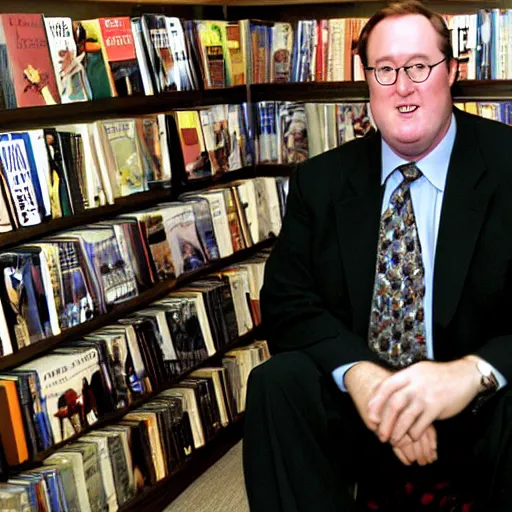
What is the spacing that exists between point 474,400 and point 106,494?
4.11ft

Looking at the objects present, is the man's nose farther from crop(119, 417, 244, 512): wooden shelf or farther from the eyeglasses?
crop(119, 417, 244, 512): wooden shelf

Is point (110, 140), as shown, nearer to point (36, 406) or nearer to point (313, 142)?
point (36, 406)

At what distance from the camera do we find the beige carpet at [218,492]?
284 centimetres

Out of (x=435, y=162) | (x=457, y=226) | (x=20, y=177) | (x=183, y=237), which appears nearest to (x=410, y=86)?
(x=435, y=162)

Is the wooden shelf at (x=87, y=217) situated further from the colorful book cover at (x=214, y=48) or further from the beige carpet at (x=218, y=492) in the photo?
the beige carpet at (x=218, y=492)

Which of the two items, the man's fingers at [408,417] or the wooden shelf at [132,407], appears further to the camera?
the wooden shelf at [132,407]

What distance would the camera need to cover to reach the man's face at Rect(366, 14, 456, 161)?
6.33 ft

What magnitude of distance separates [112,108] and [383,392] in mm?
1614

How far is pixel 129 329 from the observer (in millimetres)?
2711

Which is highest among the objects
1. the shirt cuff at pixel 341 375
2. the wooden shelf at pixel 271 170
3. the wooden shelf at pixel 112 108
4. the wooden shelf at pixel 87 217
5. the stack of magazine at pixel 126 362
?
the wooden shelf at pixel 112 108

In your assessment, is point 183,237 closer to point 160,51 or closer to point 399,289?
point 160,51

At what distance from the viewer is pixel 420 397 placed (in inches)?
65.4

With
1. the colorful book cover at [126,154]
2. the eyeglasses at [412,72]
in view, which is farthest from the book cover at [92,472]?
the eyeglasses at [412,72]

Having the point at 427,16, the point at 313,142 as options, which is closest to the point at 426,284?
the point at 427,16
